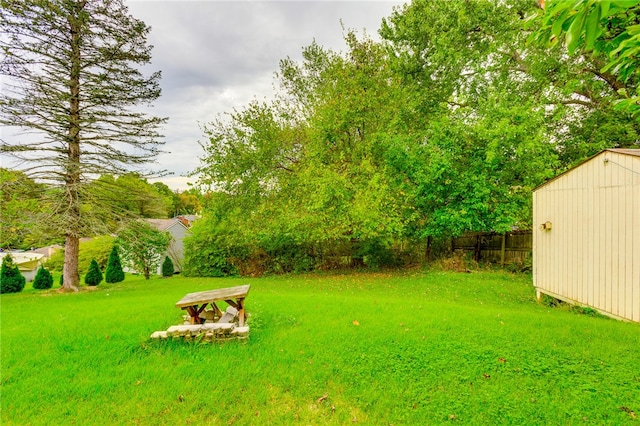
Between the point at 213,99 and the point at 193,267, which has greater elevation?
the point at 213,99

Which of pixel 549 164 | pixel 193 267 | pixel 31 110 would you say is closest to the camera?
pixel 31 110

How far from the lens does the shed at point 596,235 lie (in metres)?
5.25

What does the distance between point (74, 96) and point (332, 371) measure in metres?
12.0

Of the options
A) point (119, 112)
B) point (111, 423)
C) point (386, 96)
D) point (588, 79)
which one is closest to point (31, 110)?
point (119, 112)

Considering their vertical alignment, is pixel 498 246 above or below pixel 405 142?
below

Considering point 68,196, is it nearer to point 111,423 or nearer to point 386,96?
point 111,423

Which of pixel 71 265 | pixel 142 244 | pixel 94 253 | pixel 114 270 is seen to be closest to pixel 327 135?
pixel 142 244

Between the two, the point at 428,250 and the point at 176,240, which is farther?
the point at 176,240

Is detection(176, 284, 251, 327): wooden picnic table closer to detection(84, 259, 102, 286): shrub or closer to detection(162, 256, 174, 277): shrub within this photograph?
detection(84, 259, 102, 286): shrub

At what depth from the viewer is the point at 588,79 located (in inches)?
453

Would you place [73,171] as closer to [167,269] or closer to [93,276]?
[93,276]

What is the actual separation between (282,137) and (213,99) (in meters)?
3.11

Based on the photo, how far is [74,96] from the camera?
9.74 metres

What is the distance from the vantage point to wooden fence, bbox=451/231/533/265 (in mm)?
11672
